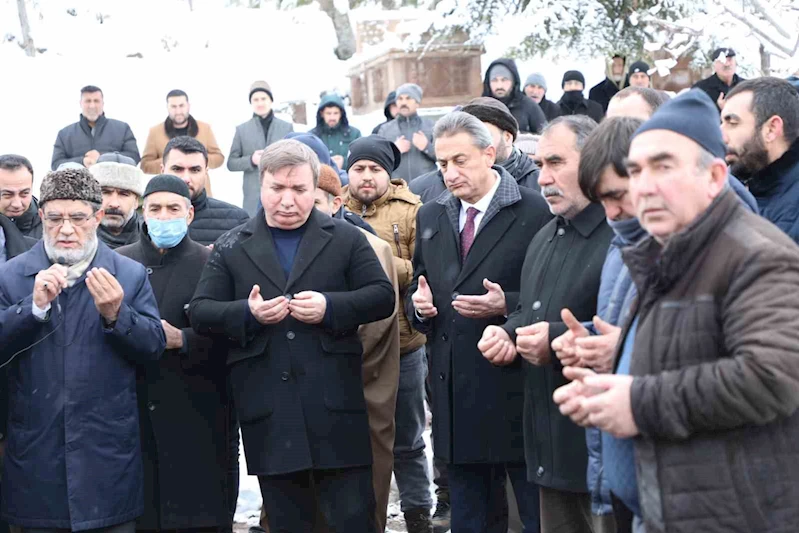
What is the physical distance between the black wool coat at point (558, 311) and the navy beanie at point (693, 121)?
Result: 1269 millimetres

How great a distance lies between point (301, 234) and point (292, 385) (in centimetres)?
74

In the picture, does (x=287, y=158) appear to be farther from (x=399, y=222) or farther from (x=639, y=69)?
(x=639, y=69)

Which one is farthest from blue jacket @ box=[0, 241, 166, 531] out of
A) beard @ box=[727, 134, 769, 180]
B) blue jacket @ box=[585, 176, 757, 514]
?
beard @ box=[727, 134, 769, 180]

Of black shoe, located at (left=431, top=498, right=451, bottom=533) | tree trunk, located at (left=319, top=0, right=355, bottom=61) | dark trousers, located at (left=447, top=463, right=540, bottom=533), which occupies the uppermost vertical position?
tree trunk, located at (left=319, top=0, right=355, bottom=61)

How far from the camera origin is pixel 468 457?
5070 millimetres

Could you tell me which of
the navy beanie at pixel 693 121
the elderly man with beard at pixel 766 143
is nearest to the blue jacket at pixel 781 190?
the elderly man with beard at pixel 766 143

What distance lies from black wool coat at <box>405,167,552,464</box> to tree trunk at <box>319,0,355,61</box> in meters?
25.1

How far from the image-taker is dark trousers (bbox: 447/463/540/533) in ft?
16.6

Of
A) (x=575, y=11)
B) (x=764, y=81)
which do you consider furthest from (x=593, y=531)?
(x=575, y=11)

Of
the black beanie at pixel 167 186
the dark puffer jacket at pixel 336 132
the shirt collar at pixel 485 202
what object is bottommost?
the shirt collar at pixel 485 202

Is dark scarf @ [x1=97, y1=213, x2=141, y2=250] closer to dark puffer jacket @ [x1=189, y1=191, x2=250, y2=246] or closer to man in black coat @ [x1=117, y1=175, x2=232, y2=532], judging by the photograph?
dark puffer jacket @ [x1=189, y1=191, x2=250, y2=246]

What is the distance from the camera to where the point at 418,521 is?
6.66m

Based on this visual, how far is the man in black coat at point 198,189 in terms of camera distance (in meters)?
6.71

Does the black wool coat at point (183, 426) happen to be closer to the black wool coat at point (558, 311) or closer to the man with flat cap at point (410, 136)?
the black wool coat at point (558, 311)
